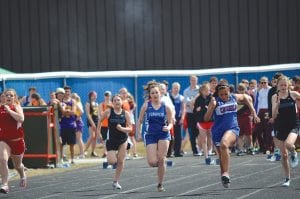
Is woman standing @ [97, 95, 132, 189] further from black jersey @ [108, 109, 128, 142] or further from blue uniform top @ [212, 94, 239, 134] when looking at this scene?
blue uniform top @ [212, 94, 239, 134]

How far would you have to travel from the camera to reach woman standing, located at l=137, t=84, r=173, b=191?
16016mm

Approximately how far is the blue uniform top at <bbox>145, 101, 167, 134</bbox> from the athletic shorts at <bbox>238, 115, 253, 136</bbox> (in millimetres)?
8314

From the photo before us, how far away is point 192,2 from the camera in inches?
1410

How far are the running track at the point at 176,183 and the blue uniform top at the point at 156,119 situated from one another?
95cm

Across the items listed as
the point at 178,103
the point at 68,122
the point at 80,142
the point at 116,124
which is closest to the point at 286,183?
the point at 116,124

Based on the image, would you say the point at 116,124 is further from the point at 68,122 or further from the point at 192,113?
the point at 192,113

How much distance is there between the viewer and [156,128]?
1619cm

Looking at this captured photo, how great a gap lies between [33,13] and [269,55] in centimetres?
846

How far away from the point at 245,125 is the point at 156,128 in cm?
859

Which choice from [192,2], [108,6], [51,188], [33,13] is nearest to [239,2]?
[192,2]

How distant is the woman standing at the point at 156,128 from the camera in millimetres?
16016

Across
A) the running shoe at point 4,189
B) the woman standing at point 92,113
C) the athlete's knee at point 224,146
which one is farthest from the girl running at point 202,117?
the running shoe at point 4,189

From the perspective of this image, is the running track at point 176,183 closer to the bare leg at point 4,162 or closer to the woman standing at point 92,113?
the bare leg at point 4,162

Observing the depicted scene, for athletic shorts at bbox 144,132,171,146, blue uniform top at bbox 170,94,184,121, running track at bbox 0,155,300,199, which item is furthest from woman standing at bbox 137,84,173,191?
blue uniform top at bbox 170,94,184,121
